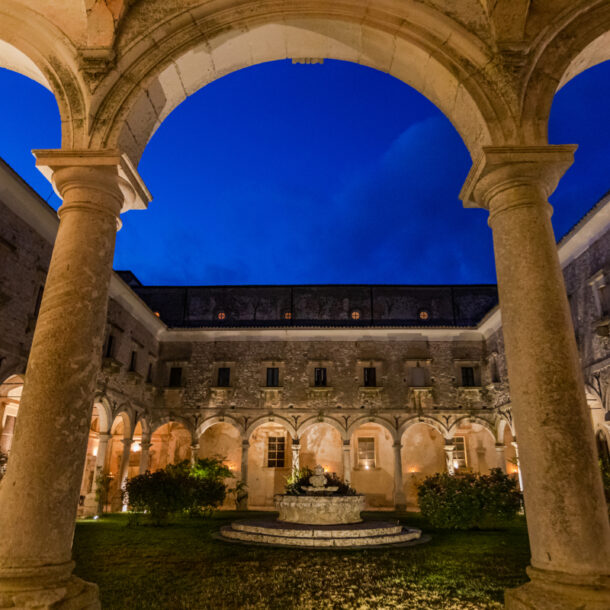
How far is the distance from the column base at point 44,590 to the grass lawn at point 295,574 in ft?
2.92

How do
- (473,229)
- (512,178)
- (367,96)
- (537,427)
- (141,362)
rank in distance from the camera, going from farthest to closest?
1. (367,96)
2. (473,229)
3. (141,362)
4. (512,178)
5. (537,427)

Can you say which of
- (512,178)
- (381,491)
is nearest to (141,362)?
(381,491)

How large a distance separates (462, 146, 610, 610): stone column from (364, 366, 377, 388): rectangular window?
57.9 feet

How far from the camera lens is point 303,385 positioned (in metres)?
21.7

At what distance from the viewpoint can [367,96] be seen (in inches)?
4838

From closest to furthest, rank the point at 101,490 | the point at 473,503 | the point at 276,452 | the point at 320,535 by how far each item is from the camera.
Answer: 1. the point at 320,535
2. the point at 473,503
3. the point at 101,490
4. the point at 276,452

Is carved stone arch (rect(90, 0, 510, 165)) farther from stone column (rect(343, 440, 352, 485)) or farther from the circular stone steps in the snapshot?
stone column (rect(343, 440, 352, 485))

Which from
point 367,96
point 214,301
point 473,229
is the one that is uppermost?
point 367,96

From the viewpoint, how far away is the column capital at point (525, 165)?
4.38m

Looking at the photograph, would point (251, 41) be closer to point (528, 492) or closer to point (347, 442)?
point (528, 492)

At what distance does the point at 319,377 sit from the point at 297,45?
57.2 feet

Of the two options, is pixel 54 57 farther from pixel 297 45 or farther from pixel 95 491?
pixel 95 491

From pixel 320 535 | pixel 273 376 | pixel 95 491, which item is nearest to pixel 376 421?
pixel 273 376

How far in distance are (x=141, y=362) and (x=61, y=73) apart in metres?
16.4
